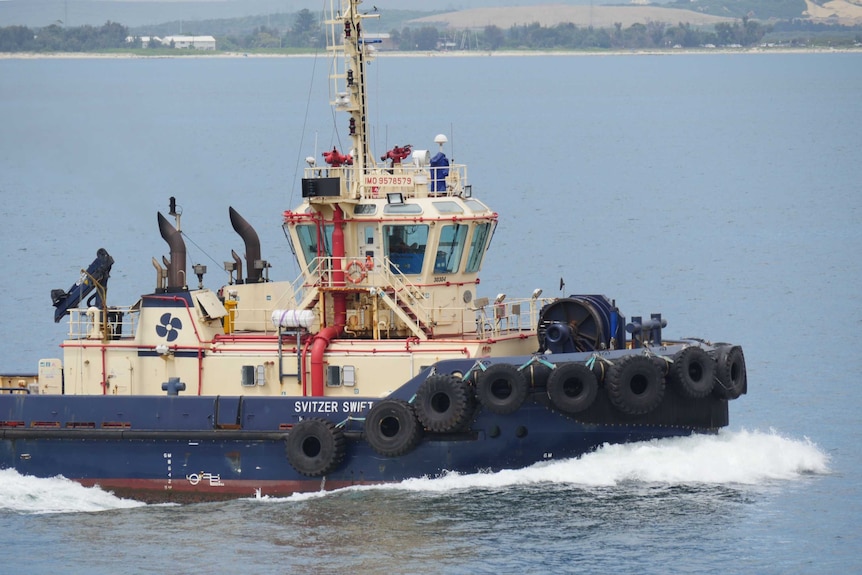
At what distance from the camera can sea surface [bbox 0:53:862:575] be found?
26078mm

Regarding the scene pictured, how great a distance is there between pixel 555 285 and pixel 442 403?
21.3 meters

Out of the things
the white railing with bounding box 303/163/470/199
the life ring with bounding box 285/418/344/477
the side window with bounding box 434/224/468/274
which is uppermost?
the white railing with bounding box 303/163/470/199

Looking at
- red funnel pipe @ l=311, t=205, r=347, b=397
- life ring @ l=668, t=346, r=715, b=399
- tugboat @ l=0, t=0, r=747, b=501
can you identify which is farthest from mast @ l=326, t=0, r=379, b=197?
life ring @ l=668, t=346, r=715, b=399

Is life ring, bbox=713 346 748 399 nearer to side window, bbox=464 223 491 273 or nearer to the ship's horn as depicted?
side window, bbox=464 223 491 273

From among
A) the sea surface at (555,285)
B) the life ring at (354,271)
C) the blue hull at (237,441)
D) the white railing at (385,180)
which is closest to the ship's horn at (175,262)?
the blue hull at (237,441)

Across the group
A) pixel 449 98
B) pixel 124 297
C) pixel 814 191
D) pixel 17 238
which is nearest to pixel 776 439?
pixel 124 297

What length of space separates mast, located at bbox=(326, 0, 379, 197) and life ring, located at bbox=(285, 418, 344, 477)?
389 centimetres

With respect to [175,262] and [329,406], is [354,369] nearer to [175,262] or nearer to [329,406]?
[329,406]

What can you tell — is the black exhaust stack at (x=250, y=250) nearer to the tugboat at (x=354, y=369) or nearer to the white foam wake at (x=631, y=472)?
the tugboat at (x=354, y=369)

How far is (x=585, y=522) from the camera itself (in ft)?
87.0

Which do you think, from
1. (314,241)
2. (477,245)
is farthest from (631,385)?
(314,241)

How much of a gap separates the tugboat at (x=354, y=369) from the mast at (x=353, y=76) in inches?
1.5

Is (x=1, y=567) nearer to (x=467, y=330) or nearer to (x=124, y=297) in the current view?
(x=467, y=330)

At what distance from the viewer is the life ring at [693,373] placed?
1088 inches
